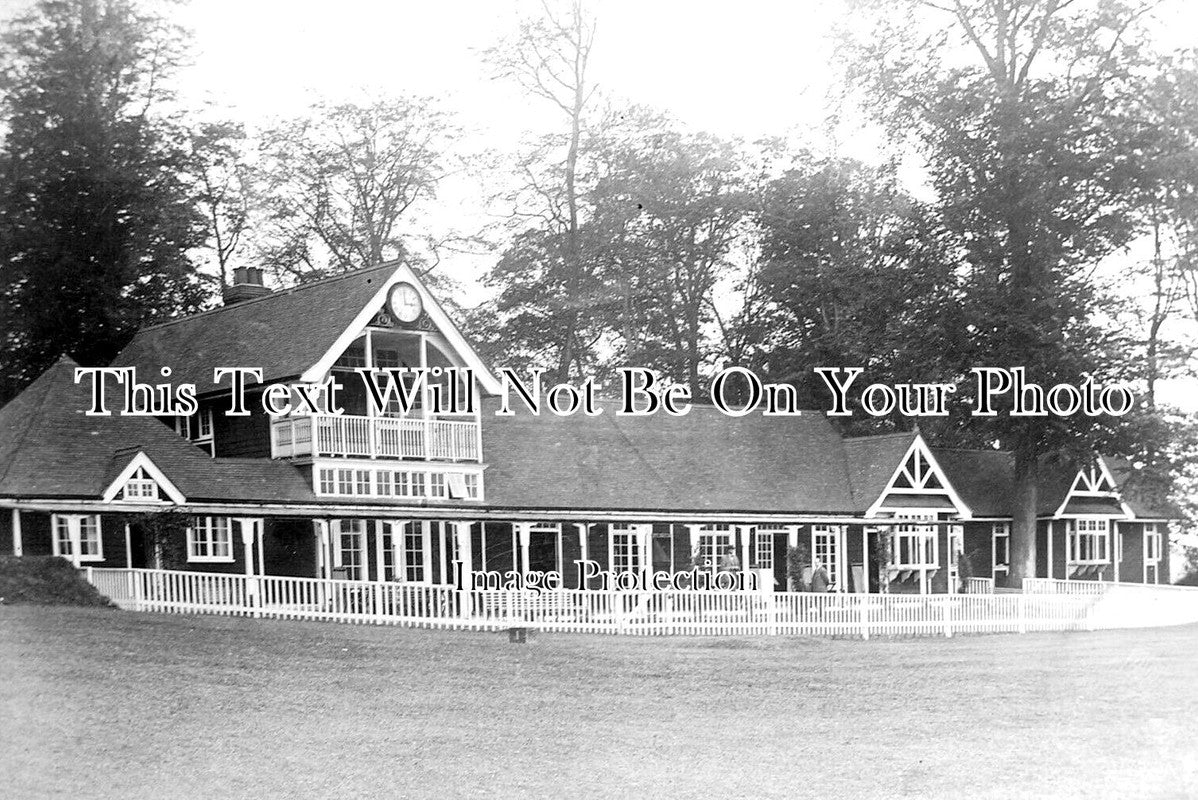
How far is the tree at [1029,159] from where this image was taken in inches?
638

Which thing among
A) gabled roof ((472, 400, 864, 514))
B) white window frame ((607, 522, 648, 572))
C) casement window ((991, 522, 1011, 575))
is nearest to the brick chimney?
gabled roof ((472, 400, 864, 514))

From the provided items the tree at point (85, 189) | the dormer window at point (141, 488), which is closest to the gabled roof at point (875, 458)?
the dormer window at point (141, 488)

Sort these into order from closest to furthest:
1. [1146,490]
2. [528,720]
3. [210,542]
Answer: [528,720]
[210,542]
[1146,490]

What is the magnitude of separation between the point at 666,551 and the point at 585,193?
1014 centimetres

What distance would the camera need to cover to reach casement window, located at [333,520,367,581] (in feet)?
60.1

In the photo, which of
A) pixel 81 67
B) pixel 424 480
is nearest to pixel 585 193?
pixel 81 67

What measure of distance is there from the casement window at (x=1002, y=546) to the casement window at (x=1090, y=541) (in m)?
1.46

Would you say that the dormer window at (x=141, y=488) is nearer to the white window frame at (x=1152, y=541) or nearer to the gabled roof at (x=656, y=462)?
the gabled roof at (x=656, y=462)

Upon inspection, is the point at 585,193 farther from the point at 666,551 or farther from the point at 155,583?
the point at 666,551

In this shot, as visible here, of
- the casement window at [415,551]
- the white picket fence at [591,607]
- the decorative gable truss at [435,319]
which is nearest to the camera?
the decorative gable truss at [435,319]

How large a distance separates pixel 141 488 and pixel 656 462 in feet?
24.0

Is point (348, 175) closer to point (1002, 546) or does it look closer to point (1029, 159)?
point (1029, 159)

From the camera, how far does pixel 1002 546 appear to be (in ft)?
84.5

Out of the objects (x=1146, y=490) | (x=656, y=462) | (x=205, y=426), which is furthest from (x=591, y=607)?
(x=1146, y=490)
